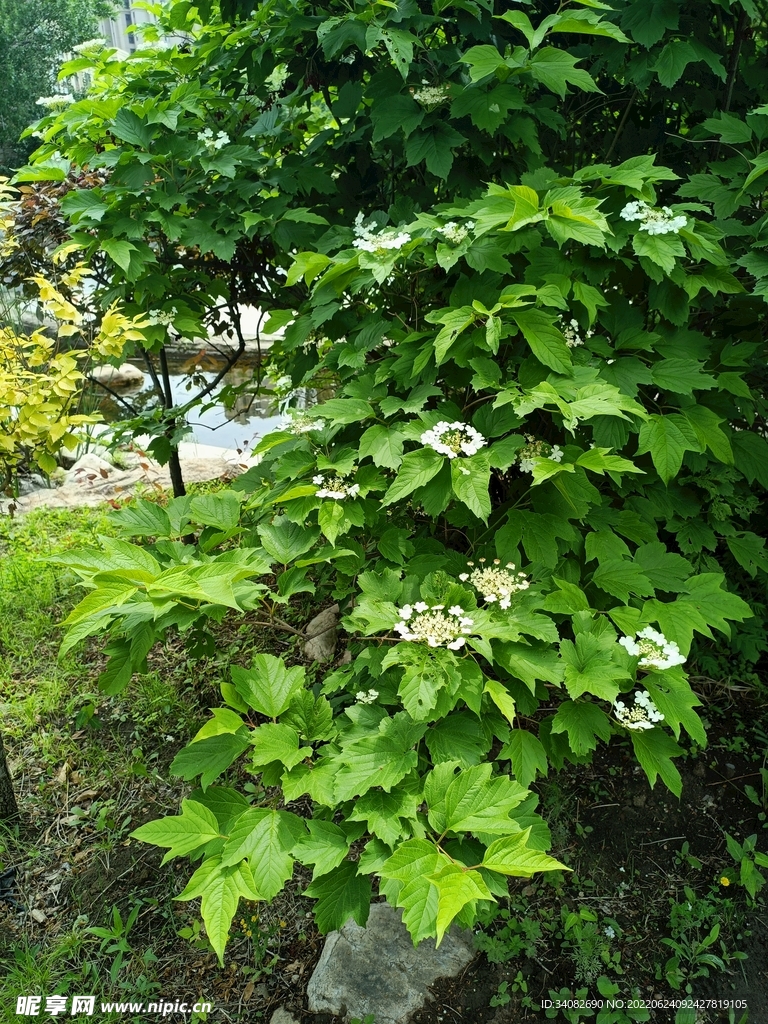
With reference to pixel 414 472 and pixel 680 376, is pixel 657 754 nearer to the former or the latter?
pixel 414 472

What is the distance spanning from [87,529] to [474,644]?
286 cm

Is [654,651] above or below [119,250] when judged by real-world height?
below

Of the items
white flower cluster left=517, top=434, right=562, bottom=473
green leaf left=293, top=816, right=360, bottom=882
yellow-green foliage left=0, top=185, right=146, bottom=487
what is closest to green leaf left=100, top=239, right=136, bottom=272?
yellow-green foliage left=0, top=185, right=146, bottom=487

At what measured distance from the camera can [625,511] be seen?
6.03ft

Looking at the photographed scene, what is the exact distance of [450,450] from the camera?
59.2 inches

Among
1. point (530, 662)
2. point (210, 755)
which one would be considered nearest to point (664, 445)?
point (530, 662)

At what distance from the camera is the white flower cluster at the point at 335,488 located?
159 centimetres

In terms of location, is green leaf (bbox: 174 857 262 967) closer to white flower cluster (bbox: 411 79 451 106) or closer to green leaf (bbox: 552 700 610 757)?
green leaf (bbox: 552 700 610 757)

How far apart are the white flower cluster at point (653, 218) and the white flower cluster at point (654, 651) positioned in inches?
35.5

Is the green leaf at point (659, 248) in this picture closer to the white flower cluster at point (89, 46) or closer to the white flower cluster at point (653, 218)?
the white flower cluster at point (653, 218)

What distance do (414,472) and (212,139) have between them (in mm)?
1642

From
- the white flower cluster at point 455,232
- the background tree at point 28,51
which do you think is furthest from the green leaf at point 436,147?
the background tree at point 28,51

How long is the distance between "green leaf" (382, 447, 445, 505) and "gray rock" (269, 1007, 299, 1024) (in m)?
1.32

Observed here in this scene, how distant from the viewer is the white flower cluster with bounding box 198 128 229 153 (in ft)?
7.68
